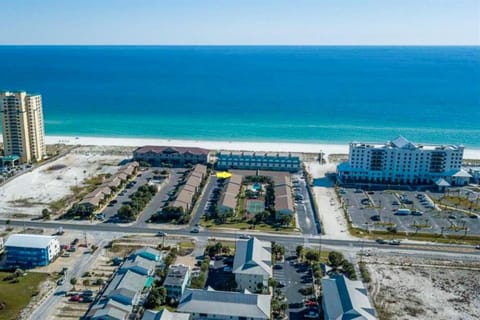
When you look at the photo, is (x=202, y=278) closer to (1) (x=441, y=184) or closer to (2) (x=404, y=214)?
(2) (x=404, y=214)

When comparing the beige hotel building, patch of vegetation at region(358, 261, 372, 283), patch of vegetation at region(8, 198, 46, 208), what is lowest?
patch of vegetation at region(358, 261, 372, 283)

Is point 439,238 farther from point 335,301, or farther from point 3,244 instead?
point 3,244

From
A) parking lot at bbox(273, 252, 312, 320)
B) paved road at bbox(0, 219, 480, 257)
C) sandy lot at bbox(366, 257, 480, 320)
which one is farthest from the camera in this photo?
paved road at bbox(0, 219, 480, 257)

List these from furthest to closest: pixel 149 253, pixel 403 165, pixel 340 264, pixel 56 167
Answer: pixel 56 167
pixel 403 165
pixel 340 264
pixel 149 253

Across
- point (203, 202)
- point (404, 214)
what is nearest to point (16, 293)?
point (203, 202)

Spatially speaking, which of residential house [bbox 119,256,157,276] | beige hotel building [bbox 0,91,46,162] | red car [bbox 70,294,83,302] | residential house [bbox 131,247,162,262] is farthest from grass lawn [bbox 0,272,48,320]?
beige hotel building [bbox 0,91,46,162]

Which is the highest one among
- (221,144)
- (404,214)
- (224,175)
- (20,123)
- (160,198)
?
(20,123)

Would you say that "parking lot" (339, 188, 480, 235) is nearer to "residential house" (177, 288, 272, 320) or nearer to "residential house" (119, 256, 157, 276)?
"residential house" (177, 288, 272, 320)
